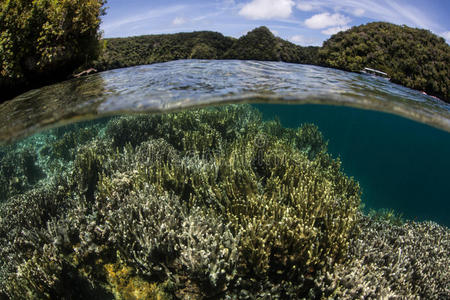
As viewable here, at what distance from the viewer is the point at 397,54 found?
1265 cm

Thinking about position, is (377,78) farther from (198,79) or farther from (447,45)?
(198,79)

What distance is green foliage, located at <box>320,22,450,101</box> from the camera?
11.4m

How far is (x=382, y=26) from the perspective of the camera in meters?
14.9

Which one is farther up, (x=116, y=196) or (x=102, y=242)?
(x=116, y=196)

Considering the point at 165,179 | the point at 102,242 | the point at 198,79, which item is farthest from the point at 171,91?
the point at 102,242

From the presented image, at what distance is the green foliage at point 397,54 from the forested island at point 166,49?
0.03 meters

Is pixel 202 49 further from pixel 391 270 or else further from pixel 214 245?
pixel 391 270

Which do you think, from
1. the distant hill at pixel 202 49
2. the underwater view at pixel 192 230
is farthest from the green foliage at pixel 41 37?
the distant hill at pixel 202 49

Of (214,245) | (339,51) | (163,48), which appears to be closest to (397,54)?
(339,51)

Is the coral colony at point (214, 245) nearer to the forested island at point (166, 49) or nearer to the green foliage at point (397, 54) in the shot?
the forested island at point (166, 49)

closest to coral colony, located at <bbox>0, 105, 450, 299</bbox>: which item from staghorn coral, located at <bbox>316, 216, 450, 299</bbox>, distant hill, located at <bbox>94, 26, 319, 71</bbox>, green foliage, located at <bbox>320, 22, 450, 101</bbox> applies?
staghorn coral, located at <bbox>316, 216, 450, 299</bbox>

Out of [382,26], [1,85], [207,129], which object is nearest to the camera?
[1,85]

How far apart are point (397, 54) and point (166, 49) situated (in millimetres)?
18653

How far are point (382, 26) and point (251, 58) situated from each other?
381 inches
